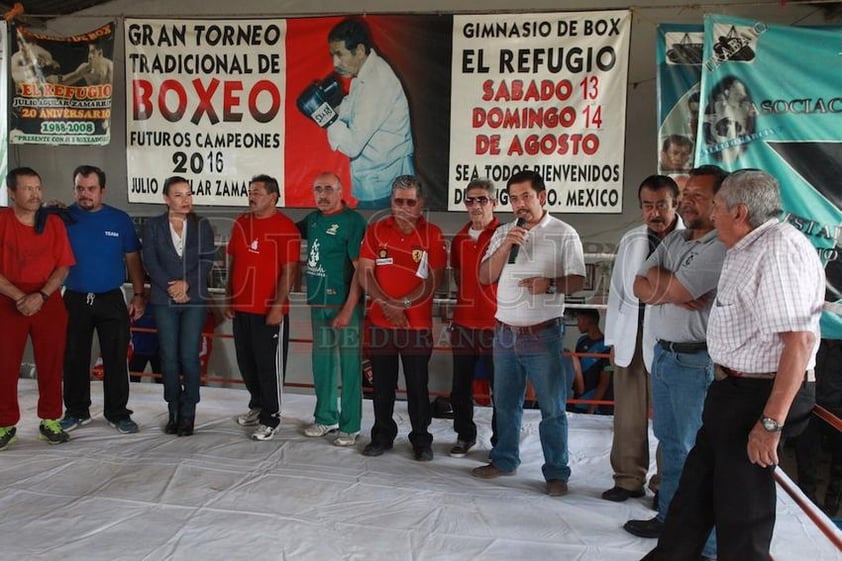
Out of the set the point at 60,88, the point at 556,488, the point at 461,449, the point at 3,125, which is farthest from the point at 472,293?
the point at 3,125

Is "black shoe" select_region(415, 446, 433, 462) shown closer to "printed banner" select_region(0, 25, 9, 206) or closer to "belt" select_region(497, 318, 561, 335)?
"belt" select_region(497, 318, 561, 335)

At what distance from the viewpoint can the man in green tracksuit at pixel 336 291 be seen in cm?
391

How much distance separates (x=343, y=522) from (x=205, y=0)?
190 inches

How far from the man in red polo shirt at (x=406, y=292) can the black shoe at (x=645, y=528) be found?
4.05ft

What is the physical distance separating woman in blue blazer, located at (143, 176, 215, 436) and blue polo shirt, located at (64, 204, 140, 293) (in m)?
0.19

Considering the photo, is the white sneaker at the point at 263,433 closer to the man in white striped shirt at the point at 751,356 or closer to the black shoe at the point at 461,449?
the black shoe at the point at 461,449

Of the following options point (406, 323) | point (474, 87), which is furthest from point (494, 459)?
point (474, 87)

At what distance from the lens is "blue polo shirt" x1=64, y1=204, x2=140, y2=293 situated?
3.97 m

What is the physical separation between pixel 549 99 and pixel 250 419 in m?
2.98

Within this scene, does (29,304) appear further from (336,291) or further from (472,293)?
(472,293)

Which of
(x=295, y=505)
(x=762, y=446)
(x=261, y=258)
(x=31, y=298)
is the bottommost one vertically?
(x=295, y=505)

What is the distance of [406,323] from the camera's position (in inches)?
146

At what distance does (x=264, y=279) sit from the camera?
4.00m

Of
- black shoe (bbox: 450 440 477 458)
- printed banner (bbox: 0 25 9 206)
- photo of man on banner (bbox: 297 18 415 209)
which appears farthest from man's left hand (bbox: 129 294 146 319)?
black shoe (bbox: 450 440 477 458)
